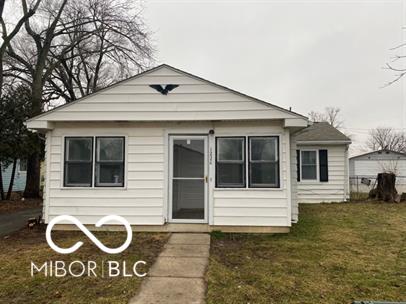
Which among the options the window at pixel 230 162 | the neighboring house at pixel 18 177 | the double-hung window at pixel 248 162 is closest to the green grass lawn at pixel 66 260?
the window at pixel 230 162

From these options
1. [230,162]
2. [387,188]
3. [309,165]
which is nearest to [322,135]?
[309,165]

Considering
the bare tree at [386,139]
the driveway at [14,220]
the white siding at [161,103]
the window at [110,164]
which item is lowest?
the driveway at [14,220]

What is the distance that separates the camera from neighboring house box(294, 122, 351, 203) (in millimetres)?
14039

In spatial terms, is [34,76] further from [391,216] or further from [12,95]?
[391,216]

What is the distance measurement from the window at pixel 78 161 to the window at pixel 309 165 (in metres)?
9.36

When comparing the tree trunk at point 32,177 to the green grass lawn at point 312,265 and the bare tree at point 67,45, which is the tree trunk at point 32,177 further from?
the green grass lawn at point 312,265

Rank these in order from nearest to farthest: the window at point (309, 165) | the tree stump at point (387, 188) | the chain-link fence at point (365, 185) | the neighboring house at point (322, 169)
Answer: the tree stump at point (387, 188), the neighboring house at point (322, 169), the window at point (309, 165), the chain-link fence at point (365, 185)

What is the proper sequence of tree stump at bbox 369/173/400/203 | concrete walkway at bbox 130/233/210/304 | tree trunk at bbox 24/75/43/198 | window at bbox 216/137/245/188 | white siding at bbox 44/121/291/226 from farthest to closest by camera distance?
tree trunk at bbox 24/75/43/198
tree stump at bbox 369/173/400/203
window at bbox 216/137/245/188
white siding at bbox 44/121/291/226
concrete walkway at bbox 130/233/210/304

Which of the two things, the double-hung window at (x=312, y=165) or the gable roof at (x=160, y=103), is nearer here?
the gable roof at (x=160, y=103)

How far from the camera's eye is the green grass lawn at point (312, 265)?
4.13 m

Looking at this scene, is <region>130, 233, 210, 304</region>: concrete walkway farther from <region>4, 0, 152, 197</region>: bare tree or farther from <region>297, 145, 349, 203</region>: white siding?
<region>4, 0, 152, 197</region>: bare tree

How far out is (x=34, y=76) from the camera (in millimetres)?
16625

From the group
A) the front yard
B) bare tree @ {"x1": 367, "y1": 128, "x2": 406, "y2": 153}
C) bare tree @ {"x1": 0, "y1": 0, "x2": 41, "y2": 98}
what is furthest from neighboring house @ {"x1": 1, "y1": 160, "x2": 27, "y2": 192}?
bare tree @ {"x1": 367, "y1": 128, "x2": 406, "y2": 153}

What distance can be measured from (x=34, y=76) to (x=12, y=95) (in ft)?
9.56
